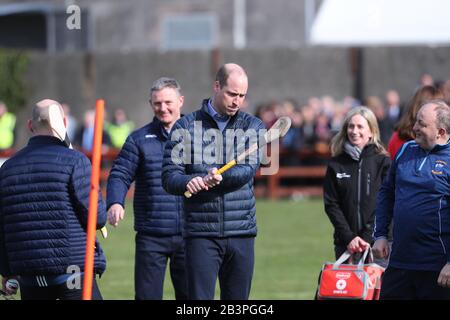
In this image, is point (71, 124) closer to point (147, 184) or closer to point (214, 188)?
point (147, 184)

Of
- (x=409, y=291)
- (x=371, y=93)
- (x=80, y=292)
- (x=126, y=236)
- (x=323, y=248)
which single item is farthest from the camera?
(x=371, y=93)

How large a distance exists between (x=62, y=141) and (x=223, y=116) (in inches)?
45.4

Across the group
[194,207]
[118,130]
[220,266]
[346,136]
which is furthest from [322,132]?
[194,207]

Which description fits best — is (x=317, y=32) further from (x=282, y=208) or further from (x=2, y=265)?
(x=2, y=265)

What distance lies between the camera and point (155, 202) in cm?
917

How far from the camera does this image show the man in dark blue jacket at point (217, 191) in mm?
7703

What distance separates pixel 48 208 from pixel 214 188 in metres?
1.16

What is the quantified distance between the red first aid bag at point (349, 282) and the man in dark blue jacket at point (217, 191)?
1059 mm

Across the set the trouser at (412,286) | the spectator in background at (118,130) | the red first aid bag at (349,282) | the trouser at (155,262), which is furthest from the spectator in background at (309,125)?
the trouser at (412,286)

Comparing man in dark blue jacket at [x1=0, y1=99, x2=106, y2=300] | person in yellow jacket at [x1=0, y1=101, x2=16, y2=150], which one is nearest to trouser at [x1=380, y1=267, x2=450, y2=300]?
man in dark blue jacket at [x1=0, y1=99, x2=106, y2=300]

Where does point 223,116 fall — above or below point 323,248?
above

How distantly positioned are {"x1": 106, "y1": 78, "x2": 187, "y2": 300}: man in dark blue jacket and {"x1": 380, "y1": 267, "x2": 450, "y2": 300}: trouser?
6.59 ft
